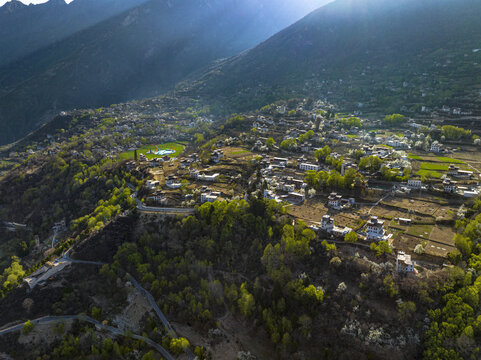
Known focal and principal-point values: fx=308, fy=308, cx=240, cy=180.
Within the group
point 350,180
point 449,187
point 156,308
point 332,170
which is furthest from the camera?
point 332,170

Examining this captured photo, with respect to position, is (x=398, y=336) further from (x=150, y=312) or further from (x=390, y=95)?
(x=390, y=95)

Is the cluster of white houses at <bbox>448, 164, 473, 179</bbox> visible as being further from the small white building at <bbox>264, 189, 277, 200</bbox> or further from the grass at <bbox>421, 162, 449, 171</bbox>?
the small white building at <bbox>264, 189, 277, 200</bbox>

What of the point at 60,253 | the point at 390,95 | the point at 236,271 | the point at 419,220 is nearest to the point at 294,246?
the point at 236,271

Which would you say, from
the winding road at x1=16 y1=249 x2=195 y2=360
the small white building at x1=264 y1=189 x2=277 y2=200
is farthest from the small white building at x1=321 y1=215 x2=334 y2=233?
the winding road at x1=16 y1=249 x2=195 y2=360

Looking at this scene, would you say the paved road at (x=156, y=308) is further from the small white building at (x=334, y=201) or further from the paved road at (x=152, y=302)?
the small white building at (x=334, y=201)

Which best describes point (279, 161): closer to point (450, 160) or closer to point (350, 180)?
point (350, 180)

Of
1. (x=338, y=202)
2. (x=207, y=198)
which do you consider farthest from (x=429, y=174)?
(x=207, y=198)

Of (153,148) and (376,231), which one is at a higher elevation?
(153,148)
